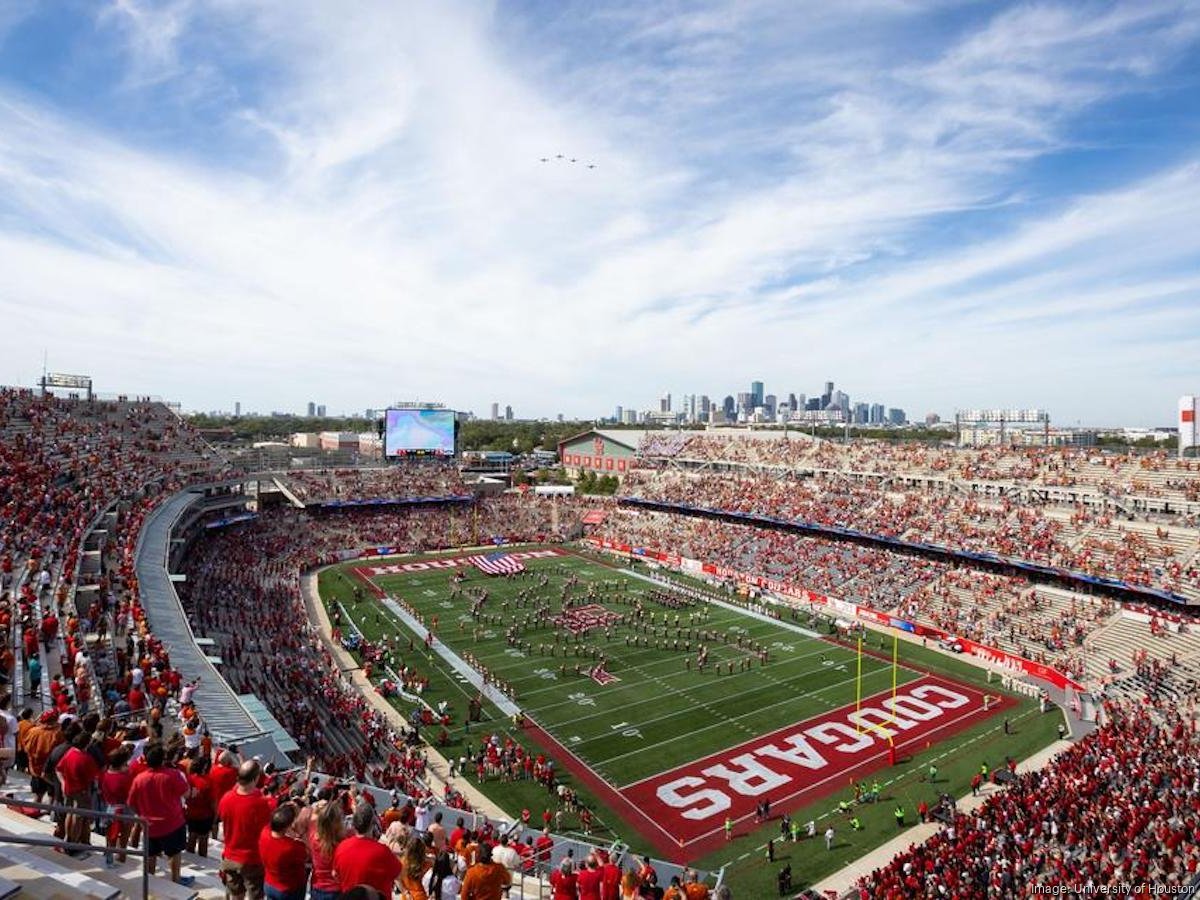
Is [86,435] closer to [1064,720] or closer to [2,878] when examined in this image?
[2,878]

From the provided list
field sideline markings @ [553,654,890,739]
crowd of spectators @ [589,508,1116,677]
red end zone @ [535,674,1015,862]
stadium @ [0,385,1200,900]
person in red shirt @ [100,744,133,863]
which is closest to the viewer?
person in red shirt @ [100,744,133,863]

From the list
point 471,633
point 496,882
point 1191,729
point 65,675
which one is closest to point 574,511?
point 471,633

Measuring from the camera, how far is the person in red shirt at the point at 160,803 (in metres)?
6.27

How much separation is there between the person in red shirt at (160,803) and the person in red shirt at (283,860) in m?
1.53

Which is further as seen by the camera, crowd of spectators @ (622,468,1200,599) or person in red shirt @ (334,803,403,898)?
crowd of spectators @ (622,468,1200,599)

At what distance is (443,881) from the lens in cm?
652

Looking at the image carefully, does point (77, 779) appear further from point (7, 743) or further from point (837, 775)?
point (837, 775)

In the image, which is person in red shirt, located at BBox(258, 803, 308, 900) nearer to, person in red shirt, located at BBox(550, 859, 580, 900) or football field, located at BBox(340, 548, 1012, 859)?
person in red shirt, located at BBox(550, 859, 580, 900)

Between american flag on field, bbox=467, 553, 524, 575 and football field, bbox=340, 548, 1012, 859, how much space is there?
400 centimetres

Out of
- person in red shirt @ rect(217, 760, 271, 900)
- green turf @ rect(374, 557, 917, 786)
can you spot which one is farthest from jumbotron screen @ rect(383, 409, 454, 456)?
person in red shirt @ rect(217, 760, 271, 900)

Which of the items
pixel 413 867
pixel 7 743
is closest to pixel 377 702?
pixel 7 743

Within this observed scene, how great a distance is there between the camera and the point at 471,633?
1375 inches

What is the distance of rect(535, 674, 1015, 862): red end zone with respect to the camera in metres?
19.7

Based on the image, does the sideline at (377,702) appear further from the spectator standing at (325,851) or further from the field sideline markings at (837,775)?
the spectator standing at (325,851)
